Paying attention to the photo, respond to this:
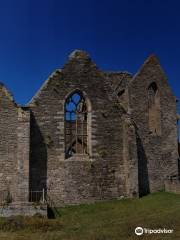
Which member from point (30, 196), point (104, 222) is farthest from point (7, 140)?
point (104, 222)

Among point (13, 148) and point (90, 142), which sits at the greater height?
point (90, 142)

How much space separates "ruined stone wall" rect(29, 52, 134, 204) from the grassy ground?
4.28 feet

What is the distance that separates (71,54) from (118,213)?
1073 cm

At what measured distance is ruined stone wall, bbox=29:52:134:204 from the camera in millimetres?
24156

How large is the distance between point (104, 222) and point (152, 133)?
36.8ft

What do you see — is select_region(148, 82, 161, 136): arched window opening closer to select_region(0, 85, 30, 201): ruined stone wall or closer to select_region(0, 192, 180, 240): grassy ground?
select_region(0, 192, 180, 240): grassy ground

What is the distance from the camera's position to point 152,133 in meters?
28.2

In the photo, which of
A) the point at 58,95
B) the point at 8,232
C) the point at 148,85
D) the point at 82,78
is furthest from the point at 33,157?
the point at 148,85

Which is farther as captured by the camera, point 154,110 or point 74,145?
point 154,110

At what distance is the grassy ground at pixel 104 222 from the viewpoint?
49.9ft

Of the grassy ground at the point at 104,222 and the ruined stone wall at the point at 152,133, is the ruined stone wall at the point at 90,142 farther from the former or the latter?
the ruined stone wall at the point at 152,133
